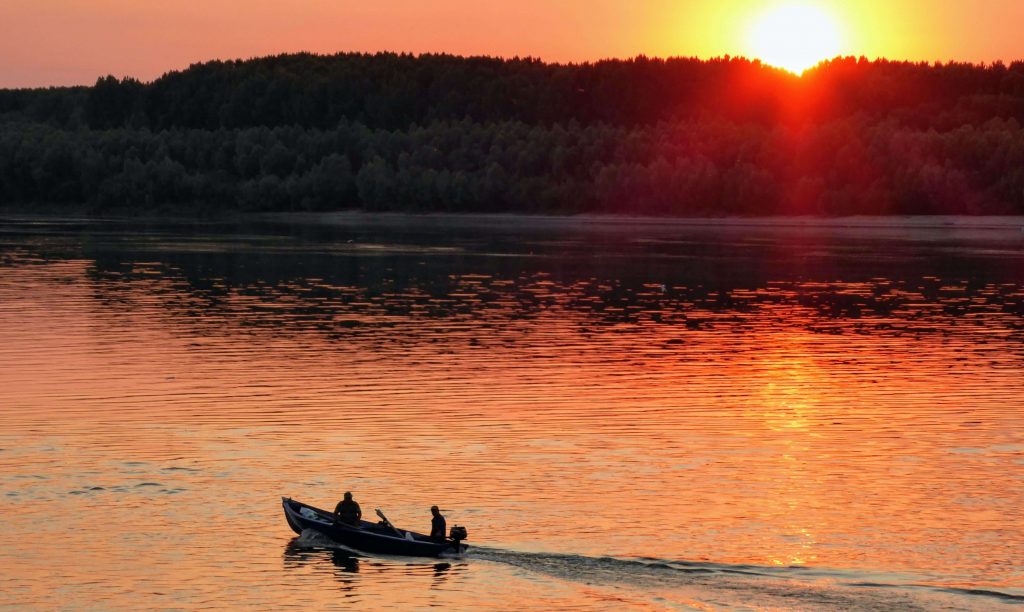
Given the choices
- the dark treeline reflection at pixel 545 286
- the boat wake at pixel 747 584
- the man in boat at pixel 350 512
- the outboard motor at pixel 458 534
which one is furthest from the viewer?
the dark treeline reflection at pixel 545 286

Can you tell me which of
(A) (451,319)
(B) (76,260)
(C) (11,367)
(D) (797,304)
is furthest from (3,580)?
(B) (76,260)

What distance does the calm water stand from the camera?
120ft

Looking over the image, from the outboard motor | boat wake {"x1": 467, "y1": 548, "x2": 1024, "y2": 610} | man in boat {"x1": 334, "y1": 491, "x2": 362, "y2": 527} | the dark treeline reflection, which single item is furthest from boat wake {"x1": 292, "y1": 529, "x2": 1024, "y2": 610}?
the dark treeline reflection

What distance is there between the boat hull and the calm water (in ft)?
1.19

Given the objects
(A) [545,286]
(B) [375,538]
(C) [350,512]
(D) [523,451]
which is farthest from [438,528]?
(A) [545,286]

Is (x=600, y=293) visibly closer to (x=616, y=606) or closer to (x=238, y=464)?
(x=238, y=464)

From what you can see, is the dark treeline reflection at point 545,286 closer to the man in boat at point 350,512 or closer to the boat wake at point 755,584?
the man in boat at point 350,512

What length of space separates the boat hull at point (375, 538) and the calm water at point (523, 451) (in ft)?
1.19

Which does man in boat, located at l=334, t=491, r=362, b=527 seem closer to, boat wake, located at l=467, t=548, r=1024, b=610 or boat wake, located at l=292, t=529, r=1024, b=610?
boat wake, located at l=292, t=529, r=1024, b=610

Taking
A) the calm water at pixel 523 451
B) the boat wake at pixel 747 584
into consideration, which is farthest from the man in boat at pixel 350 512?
the boat wake at pixel 747 584

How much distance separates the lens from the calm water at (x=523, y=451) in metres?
36.7

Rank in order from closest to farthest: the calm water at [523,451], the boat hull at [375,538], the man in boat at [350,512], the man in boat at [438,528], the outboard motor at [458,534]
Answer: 1. the calm water at [523,451]
2. the outboard motor at [458,534]
3. the man in boat at [438,528]
4. the boat hull at [375,538]
5. the man in boat at [350,512]

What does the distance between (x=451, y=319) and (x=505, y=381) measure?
28794 mm

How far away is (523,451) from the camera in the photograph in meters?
49.9
